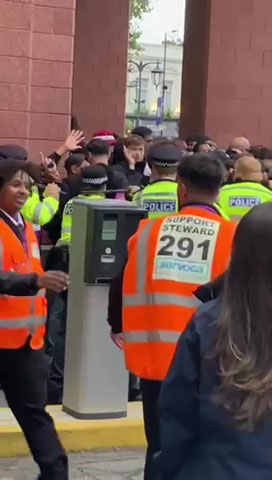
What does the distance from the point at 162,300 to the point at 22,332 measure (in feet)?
2.73

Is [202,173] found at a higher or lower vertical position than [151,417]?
higher

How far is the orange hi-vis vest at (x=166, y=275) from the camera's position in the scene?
4.72 meters

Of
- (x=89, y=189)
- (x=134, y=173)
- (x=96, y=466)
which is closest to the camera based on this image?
(x=96, y=466)

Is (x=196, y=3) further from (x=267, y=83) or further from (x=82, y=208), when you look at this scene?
(x=82, y=208)

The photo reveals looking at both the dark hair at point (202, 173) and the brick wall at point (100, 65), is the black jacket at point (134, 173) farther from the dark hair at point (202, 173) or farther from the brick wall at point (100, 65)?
the brick wall at point (100, 65)

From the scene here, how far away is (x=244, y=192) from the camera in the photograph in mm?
8797

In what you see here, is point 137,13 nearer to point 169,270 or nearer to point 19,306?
point 19,306

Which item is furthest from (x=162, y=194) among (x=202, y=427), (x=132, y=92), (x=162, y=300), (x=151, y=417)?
(x=132, y=92)

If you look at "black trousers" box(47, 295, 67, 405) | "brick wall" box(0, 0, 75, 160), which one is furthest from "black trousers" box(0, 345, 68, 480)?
"brick wall" box(0, 0, 75, 160)

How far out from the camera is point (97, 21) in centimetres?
2142

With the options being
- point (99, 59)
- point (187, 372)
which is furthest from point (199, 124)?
point (187, 372)

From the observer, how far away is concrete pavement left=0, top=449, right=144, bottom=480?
6.11m

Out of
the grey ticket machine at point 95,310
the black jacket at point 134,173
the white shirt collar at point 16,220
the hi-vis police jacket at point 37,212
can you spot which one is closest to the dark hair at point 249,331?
the white shirt collar at point 16,220

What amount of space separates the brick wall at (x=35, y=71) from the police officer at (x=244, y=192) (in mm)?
4108
